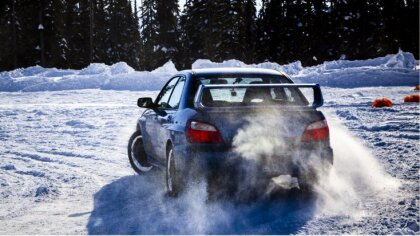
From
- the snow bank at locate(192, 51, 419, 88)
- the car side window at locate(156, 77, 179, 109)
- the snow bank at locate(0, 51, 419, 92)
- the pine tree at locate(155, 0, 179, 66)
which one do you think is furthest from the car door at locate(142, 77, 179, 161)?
the pine tree at locate(155, 0, 179, 66)

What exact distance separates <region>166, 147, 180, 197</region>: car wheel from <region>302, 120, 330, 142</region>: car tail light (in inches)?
55.4

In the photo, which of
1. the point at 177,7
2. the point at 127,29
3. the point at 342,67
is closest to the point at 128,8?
the point at 127,29

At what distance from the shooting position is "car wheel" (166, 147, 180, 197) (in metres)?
5.20

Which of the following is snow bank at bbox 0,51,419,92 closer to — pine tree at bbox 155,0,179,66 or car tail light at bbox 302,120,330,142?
pine tree at bbox 155,0,179,66

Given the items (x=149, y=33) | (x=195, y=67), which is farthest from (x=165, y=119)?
(x=149, y=33)

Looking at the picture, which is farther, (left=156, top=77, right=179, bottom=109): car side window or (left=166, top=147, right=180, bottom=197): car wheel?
(left=156, top=77, right=179, bottom=109): car side window

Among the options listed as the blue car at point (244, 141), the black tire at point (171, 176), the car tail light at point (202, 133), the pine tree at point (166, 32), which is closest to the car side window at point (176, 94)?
the blue car at point (244, 141)

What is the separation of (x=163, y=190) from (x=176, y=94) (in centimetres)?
120

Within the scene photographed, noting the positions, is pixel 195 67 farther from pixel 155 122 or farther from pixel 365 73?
pixel 155 122

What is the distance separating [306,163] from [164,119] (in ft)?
5.92

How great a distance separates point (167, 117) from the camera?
224 inches

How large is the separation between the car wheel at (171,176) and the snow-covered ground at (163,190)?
0.10 metres

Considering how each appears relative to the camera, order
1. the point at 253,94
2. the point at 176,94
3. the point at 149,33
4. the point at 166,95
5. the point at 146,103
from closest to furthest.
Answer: the point at 253,94
the point at 176,94
the point at 146,103
the point at 166,95
the point at 149,33

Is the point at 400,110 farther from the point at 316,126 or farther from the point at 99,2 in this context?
the point at 99,2
